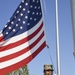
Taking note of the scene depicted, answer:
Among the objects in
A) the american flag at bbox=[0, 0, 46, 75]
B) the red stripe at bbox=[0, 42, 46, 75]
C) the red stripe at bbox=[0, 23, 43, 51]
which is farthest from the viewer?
the red stripe at bbox=[0, 23, 43, 51]

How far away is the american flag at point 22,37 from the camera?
28.1 feet

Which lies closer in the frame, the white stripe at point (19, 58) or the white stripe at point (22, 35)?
the white stripe at point (19, 58)

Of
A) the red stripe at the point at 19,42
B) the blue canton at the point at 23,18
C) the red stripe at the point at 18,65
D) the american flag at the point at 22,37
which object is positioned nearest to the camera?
the red stripe at the point at 18,65

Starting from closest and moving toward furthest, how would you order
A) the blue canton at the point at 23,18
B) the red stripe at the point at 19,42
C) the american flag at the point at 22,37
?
the american flag at the point at 22,37, the red stripe at the point at 19,42, the blue canton at the point at 23,18

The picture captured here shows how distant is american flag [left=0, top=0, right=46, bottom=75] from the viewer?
28.1ft

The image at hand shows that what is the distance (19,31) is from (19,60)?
3.09 ft

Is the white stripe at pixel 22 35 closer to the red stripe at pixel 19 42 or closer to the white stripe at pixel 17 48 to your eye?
the red stripe at pixel 19 42

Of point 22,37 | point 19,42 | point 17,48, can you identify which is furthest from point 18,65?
point 22,37

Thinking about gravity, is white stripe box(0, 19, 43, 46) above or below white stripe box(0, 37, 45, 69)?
above

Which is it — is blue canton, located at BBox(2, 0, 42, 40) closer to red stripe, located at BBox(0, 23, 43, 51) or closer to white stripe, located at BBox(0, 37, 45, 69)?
red stripe, located at BBox(0, 23, 43, 51)

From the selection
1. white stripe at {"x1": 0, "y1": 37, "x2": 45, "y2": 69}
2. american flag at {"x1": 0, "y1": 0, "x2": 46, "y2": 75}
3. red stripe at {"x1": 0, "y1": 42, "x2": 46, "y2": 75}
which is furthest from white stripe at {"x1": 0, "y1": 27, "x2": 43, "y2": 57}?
red stripe at {"x1": 0, "y1": 42, "x2": 46, "y2": 75}

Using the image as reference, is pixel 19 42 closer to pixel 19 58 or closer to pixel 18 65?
pixel 19 58

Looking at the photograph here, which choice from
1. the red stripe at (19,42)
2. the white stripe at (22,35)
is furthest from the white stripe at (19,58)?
the white stripe at (22,35)

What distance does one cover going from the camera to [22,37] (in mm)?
9000
